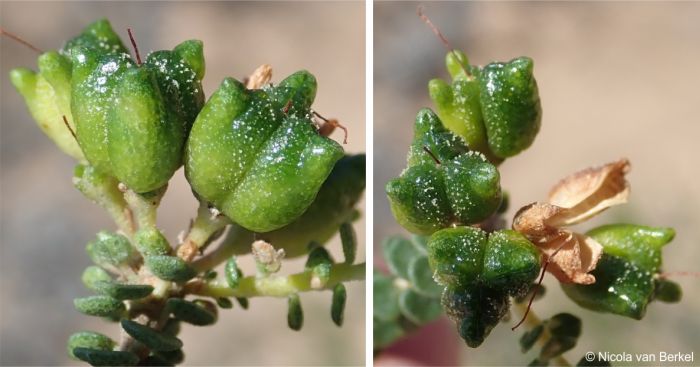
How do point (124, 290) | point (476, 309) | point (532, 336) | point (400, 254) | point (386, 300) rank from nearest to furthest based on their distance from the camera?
point (476, 309)
point (124, 290)
point (532, 336)
point (400, 254)
point (386, 300)

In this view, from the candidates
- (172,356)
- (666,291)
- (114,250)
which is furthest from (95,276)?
(666,291)

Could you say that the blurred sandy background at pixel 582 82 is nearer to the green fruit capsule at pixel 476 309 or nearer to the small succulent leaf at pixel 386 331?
Result: the small succulent leaf at pixel 386 331

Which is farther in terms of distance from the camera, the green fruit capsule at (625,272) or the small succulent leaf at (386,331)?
the small succulent leaf at (386,331)

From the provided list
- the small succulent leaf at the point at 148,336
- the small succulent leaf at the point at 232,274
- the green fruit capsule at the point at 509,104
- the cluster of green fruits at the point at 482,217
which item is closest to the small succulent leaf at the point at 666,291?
the cluster of green fruits at the point at 482,217

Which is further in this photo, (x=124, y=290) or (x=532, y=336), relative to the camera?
(x=532, y=336)

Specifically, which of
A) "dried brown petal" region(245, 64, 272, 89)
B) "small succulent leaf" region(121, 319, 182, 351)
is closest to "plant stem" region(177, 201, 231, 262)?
"small succulent leaf" region(121, 319, 182, 351)

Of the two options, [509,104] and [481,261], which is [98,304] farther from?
[509,104]
